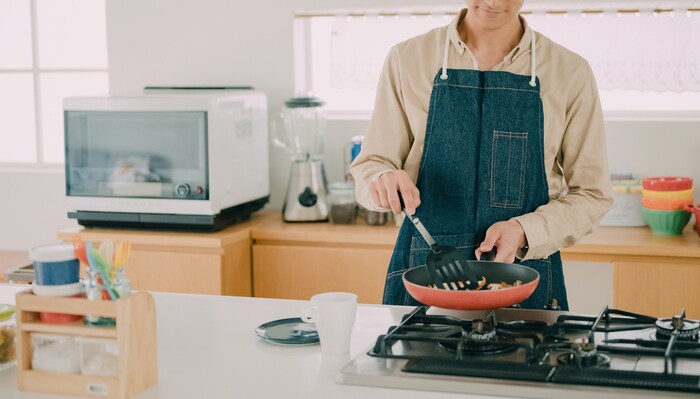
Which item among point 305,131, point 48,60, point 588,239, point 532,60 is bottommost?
point 588,239

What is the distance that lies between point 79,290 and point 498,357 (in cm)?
70

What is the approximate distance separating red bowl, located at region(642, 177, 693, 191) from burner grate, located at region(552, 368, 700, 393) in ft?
6.75

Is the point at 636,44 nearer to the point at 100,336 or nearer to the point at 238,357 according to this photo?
the point at 238,357

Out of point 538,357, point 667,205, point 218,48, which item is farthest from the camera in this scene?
point 218,48

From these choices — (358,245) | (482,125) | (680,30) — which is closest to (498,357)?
(482,125)

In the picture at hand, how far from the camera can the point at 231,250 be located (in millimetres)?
3400

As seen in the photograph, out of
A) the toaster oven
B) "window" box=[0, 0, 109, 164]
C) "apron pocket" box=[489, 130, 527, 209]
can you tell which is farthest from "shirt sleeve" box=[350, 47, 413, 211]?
"window" box=[0, 0, 109, 164]

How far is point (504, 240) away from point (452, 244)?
0.78 ft

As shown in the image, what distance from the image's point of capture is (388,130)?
2.30 metres

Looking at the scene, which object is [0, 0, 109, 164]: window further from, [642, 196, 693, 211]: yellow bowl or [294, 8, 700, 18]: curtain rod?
[642, 196, 693, 211]: yellow bowl

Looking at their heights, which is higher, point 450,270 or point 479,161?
point 479,161

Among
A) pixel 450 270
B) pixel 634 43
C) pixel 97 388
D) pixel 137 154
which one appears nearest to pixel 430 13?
pixel 634 43

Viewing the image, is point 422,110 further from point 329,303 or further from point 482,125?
point 329,303

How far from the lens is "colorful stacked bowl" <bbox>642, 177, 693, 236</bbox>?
3322 millimetres
